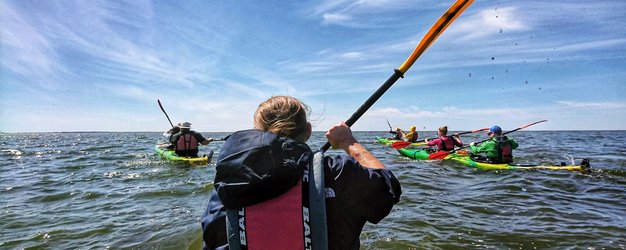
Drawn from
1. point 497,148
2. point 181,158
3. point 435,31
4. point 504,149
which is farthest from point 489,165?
point 181,158

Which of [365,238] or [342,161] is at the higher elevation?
[342,161]

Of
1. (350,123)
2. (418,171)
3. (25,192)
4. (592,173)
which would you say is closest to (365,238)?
(350,123)

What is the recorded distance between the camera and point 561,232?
6430mm

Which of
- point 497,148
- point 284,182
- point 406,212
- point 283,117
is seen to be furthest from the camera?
point 497,148

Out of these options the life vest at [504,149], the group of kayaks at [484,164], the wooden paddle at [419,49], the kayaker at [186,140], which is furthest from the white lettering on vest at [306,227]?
the kayaker at [186,140]

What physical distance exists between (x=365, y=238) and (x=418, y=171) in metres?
8.72

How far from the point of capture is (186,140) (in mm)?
16891

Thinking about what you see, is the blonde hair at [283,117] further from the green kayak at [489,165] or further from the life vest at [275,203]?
the green kayak at [489,165]

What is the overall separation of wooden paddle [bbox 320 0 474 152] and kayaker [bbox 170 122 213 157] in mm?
14995

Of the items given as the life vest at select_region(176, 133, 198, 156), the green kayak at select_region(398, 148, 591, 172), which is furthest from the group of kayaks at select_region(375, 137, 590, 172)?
the life vest at select_region(176, 133, 198, 156)

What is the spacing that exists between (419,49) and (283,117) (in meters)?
1.39

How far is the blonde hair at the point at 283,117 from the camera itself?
7.13ft

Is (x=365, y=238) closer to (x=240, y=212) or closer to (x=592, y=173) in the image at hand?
(x=240, y=212)

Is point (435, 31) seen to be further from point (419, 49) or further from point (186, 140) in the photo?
point (186, 140)
